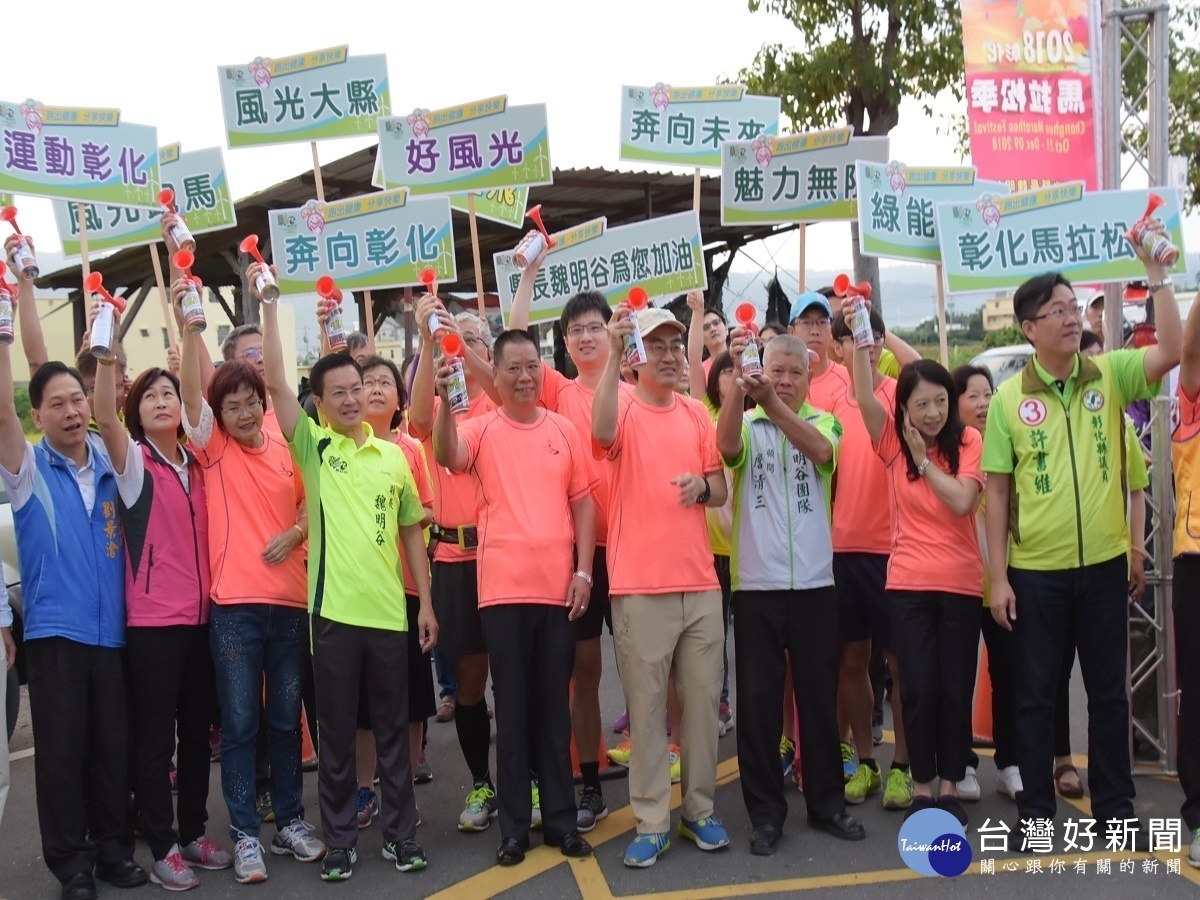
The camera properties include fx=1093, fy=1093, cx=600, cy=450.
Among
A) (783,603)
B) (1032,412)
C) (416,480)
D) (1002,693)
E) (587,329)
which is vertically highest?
(587,329)

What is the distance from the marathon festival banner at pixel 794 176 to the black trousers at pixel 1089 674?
2.86 meters

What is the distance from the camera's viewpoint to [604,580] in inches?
185

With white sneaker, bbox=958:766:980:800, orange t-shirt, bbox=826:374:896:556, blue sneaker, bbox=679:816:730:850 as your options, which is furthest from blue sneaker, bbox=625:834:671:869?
orange t-shirt, bbox=826:374:896:556

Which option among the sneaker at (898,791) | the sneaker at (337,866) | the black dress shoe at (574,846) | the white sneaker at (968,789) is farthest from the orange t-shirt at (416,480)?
Result: the white sneaker at (968,789)

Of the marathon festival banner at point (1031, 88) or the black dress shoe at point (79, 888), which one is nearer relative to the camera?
the black dress shoe at point (79, 888)

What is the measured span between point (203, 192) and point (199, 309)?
3.31 metres

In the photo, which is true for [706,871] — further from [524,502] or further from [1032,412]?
[1032,412]

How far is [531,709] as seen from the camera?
4.27m

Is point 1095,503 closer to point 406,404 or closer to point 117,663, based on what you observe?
point 406,404

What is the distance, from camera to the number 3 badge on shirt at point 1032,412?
4.19 metres

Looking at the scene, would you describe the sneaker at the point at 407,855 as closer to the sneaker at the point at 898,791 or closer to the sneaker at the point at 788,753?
the sneaker at the point at 788,753

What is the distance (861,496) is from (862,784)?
1.24 meters

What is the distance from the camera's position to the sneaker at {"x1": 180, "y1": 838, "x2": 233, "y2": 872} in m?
4.23

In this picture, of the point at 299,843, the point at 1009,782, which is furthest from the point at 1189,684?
the point at 299,843
